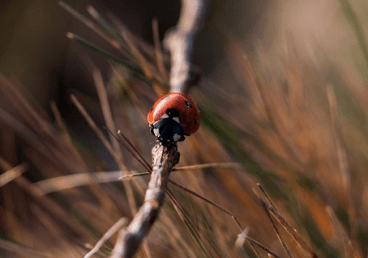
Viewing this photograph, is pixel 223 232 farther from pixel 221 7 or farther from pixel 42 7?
pixel 221 7

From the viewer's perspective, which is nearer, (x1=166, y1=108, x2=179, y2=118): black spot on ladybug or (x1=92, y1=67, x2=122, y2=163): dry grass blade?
(x1=166, y1=108, x2=179, y2=118): black spot on ladybug

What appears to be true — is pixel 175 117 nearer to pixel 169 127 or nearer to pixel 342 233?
pixel 169 127

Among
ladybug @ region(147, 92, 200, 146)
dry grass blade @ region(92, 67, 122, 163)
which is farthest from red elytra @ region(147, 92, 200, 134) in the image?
dry grass blade @ region(92, 67, 122, 163)

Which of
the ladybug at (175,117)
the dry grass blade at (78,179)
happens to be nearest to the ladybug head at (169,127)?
the ladybug at (175,117)

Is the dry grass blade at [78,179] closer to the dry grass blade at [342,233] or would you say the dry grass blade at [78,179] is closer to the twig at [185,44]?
the twig at [185,44]

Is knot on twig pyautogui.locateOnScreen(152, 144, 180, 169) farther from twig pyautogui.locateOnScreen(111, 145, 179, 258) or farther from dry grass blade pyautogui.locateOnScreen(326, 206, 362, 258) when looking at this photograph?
dry grass blade pyautogui.locateOnScreen(326, 206, 362, 258)

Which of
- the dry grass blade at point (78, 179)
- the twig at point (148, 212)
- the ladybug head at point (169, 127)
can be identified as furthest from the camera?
the dry grass blade at point (78, 179)

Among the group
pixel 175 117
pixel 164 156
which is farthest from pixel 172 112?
pixel 164 156
